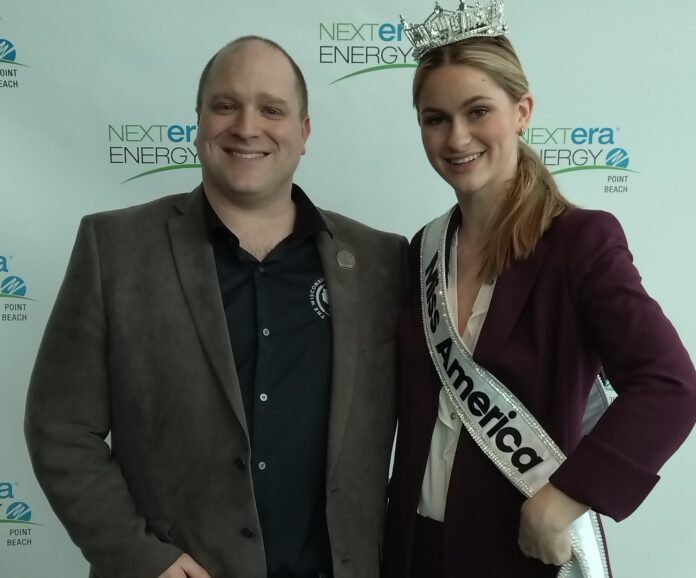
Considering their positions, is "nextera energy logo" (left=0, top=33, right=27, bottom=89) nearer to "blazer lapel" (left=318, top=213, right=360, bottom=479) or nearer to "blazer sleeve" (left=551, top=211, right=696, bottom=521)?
"blazer lapel" (left=318, top=213, right=360, bottom=479)

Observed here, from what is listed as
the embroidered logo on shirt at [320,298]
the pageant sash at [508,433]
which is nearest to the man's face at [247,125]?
the embroidered logo on shirt at [320,298]

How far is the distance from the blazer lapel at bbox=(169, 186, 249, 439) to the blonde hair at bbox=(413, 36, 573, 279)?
0.51 metres

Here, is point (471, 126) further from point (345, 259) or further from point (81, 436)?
Answer: point (81, 436)

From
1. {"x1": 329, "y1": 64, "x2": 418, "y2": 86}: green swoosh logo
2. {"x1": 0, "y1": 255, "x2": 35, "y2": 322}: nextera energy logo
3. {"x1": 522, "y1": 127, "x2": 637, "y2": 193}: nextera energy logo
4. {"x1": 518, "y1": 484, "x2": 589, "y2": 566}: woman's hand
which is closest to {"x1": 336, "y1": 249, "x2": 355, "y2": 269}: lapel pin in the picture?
{"x1": 518, "y1": 484, "x2": 589, "y2": 566}: woman's hand

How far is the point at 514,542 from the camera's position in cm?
120

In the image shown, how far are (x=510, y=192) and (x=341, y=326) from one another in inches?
16.6

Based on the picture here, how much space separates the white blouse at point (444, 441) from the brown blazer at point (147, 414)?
0.18 m

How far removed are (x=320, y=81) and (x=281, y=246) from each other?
794mm

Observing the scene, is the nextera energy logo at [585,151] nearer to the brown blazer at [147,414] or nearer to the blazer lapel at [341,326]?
the blazer lapel at [341,326]

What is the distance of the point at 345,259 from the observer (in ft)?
4.62

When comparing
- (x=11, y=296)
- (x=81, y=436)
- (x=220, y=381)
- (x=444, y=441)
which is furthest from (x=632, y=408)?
(x=11, y=296)

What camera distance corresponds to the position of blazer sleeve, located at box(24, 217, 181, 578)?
1220 mm

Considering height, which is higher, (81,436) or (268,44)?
(268,44)

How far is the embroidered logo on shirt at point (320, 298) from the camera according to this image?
134cm
